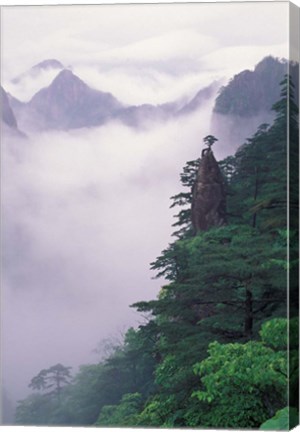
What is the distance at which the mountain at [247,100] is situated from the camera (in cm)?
1389

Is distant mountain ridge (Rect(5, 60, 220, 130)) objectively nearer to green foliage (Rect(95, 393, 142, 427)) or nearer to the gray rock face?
the gray rock face

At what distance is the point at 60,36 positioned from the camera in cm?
1437

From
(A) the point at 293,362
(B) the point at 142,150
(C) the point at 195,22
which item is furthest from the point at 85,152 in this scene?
(A) the point at 293,362

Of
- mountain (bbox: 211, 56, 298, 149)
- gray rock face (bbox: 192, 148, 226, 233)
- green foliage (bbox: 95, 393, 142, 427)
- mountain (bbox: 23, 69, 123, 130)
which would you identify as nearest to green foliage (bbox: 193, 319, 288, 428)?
green foliage (bbox: 95, 393, 142, 427)

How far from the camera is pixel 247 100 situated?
14062 millimetres

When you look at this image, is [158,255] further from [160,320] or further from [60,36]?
[60,36]

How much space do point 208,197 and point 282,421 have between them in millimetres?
2020

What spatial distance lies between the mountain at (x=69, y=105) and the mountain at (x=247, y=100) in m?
0.92

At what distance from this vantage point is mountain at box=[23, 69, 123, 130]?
14.4 m

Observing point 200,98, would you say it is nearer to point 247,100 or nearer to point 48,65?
point 247,100

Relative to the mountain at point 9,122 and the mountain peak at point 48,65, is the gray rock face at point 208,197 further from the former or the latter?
the mountain at point 9,122

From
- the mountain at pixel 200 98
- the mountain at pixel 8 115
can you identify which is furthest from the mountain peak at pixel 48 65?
the mountain at pixel 200 98

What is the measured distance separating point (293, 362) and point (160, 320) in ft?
4.02

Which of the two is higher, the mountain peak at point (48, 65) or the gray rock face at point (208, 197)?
the mountain peak at point (48, 65)
